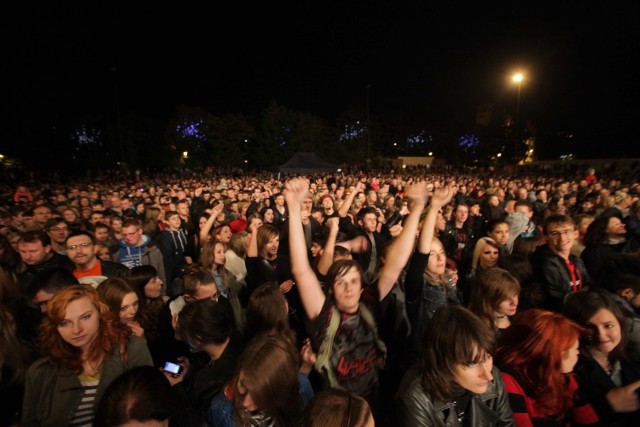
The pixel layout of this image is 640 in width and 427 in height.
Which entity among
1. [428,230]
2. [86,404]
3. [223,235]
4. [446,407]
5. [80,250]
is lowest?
[86,404]

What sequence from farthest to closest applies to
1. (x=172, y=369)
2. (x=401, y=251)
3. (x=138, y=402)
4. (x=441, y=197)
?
(x=441, y=197) → (x=401, y=251) → (x=172, y=369) → (x=138, y=402)

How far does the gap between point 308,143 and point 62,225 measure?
40.7 m

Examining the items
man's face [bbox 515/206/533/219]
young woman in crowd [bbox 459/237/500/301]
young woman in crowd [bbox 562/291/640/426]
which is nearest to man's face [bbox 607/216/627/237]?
man's face [bbox 515/206/533/219]

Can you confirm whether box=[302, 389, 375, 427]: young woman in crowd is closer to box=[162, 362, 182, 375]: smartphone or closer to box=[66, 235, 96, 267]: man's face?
box=[162, 362, 182, 375]: smartphone

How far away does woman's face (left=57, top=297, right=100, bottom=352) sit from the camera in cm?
211

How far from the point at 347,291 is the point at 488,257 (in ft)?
7.95

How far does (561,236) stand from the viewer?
3.44 meters

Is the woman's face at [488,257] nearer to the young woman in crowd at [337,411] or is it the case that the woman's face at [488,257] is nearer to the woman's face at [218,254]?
the young woman in crowd at [337,411]

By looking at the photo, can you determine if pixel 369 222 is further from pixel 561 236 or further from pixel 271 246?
pixel 561 236

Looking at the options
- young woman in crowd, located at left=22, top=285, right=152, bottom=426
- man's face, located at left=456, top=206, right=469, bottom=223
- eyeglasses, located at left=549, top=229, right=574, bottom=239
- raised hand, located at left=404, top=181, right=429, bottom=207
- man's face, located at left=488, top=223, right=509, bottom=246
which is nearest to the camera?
young woman in crowd, located at left=22, top=285, right=152, bottom=426

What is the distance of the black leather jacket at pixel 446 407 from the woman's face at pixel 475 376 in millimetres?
101

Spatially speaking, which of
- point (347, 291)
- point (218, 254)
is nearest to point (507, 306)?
point (347, 291)

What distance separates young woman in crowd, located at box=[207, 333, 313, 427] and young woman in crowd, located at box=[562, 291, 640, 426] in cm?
183

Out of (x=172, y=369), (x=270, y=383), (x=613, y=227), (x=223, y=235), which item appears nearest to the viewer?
(x=270, y=383)
